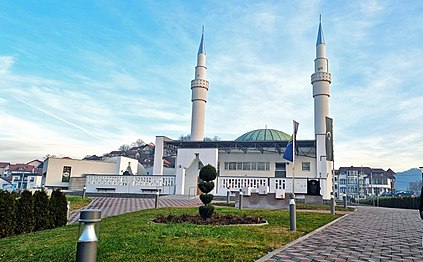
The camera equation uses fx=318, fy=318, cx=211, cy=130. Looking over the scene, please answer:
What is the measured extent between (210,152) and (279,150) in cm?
680

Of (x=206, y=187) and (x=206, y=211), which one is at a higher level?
(x=206, y=187)

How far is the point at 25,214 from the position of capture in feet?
32.0

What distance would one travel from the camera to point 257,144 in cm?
3014

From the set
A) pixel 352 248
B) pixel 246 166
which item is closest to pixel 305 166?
pixel 246 166

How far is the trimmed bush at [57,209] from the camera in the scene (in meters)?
10.6

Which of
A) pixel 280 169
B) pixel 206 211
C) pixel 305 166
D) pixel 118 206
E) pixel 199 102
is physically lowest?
pixel 118 206

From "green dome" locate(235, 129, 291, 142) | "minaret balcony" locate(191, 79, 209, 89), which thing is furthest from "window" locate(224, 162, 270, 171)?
"minaret balcony" locate(191, 79, 209, 89)

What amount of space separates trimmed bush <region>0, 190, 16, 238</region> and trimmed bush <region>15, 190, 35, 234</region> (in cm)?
17

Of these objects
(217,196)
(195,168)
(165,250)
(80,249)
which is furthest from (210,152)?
(80,249)

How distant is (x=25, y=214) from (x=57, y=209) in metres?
1.15

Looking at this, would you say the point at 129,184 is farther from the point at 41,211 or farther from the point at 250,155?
the point at 41,211

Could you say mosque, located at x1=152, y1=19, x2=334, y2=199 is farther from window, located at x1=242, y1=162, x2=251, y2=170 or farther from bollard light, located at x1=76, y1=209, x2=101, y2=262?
bollard light, located at x1=76, y1=209, x2=101, y2=262

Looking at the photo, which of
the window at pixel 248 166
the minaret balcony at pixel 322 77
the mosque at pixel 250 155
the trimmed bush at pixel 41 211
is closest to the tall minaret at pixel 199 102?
the mosque at pixel 250 155

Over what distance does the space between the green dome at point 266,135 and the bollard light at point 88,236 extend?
3453 centimetres
